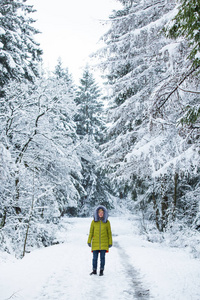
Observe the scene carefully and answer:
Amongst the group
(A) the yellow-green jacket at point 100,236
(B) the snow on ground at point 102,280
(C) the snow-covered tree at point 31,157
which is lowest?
(B) the snow on ground at point 102,280

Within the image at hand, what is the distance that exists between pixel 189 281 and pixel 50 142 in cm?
908

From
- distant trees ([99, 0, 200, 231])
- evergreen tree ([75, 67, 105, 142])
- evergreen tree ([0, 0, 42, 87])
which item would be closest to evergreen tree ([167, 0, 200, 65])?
distant trees ([99, 0, 200, 231])

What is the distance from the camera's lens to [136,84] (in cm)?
1234

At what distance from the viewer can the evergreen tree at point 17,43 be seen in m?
12.7

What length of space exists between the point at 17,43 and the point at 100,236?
36.8 feet

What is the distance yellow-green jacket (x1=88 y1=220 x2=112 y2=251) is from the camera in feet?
21.4

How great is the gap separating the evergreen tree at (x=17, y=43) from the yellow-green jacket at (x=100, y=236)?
30.0ft

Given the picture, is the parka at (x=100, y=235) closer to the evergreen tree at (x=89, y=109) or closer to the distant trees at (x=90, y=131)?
the distant trees at (x=90, y=131)

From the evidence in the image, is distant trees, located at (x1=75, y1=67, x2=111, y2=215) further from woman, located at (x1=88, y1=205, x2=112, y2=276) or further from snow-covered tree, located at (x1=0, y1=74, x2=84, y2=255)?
woman, located at (x1=88, y1=205, x2=112, y2=276)

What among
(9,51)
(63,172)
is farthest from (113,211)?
(9,51)

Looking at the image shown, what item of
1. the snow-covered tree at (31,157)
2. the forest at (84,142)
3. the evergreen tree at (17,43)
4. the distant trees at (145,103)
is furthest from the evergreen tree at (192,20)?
the evergreen tree at (17,43)

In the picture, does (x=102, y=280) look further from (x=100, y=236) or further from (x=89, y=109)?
A: (x=89, y=109)

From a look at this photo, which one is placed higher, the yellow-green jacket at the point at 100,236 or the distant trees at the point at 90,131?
the distant trees at the point at 90,131

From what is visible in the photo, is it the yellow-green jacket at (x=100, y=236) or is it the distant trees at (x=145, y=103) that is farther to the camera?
the distant trees at (x=145, y=103)
